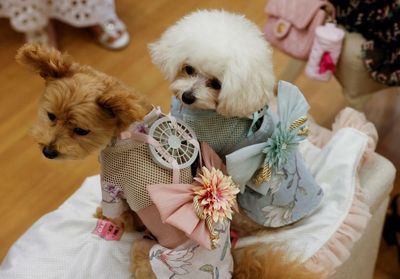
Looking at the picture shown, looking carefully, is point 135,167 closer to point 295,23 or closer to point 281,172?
point 281,172

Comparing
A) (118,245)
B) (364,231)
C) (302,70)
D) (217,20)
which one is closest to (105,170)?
(118,245)

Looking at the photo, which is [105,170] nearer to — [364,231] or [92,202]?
[92,202]

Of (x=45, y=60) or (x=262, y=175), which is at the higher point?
(x=45, y=60)

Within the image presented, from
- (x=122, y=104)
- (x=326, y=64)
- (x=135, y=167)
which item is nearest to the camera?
(x=122, y=104)

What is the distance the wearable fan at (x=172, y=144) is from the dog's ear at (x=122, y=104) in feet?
0.27

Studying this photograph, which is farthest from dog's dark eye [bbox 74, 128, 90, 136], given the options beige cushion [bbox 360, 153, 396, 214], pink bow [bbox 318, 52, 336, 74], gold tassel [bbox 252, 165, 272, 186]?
pink bow [bbox 318, 52, 336, 74]

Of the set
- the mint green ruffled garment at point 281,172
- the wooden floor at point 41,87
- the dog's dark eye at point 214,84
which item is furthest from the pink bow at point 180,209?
the wooden floor at point 41,87

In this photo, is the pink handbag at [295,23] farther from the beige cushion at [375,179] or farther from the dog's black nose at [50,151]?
the dog's black nose at [50,151]

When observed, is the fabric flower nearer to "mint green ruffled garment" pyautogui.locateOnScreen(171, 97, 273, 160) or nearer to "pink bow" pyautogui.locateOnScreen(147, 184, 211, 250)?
"pink bow" pyautogui.locateOnScreen(147, 184, 211, 250)

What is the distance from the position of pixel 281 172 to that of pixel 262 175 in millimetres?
52

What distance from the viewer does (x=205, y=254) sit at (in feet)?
3.18

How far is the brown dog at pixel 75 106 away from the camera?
83cm

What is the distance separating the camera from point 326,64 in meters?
1.54

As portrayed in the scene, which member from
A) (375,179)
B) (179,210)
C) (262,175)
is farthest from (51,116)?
(375,179)
